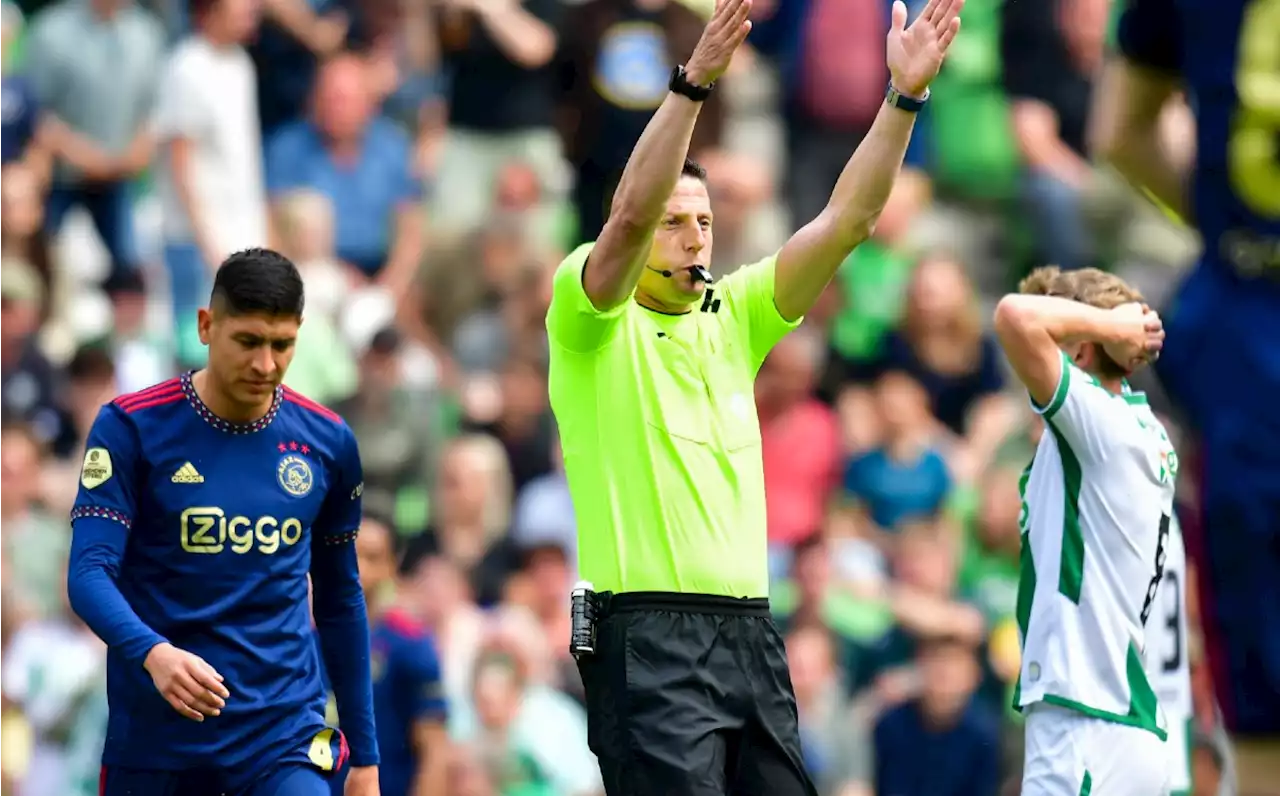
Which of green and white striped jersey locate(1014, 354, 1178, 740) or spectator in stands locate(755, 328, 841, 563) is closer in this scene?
green and white striped jersey locate(1014, 354, 1178, 740)

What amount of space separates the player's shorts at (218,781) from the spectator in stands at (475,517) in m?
5.73

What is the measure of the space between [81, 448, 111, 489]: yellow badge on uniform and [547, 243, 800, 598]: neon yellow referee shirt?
4.67 ft

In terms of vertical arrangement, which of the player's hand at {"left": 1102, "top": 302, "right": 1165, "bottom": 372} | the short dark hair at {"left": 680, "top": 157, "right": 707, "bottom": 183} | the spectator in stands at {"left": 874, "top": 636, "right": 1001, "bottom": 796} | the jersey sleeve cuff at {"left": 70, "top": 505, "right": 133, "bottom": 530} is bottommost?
the spectator in stands at {"left": 874, "top": 636, "right": 1001, "bottom": 796}

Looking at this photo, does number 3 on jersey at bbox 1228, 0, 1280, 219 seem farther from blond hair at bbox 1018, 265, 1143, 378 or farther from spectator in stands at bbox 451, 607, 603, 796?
spectator in stands at bbox 451, 607, 603, 796

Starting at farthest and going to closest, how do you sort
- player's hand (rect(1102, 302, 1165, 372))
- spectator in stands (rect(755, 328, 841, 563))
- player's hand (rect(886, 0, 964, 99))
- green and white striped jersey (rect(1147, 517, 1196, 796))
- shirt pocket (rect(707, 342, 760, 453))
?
spectator in stands (rect(755, 328, 841, 563)), green and white striped jersey (rect(1147, 517, 1196, 796)), player's hand (rect(1102, 302, 1165, 372)), shirt pocket (rect(707, 342, 760, 453)), player's hand (rect(886, 0, 964, 99))

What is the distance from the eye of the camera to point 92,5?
1477 centimetres

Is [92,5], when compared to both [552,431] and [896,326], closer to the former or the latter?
[552,431]

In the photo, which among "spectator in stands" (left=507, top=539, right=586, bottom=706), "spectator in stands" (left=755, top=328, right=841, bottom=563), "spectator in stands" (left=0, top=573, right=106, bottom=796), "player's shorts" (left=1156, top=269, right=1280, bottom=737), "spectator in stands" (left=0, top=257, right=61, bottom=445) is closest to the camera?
"player's shorts" (left=1156, top=269, right=1280, bottom=737)

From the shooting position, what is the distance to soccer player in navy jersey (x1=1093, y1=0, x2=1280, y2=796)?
542 cm

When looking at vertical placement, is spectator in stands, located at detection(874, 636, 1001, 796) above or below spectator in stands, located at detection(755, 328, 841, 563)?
below

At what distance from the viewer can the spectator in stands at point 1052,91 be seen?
15344 mm

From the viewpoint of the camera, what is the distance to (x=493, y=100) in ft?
48.7

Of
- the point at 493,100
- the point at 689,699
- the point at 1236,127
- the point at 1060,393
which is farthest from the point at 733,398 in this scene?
the point at 493,100

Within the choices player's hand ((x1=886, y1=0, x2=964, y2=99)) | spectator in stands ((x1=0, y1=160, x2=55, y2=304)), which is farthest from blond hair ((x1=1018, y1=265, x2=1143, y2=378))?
spectator in stands ((x1=0, y1=160, x2=55, y2=304))
